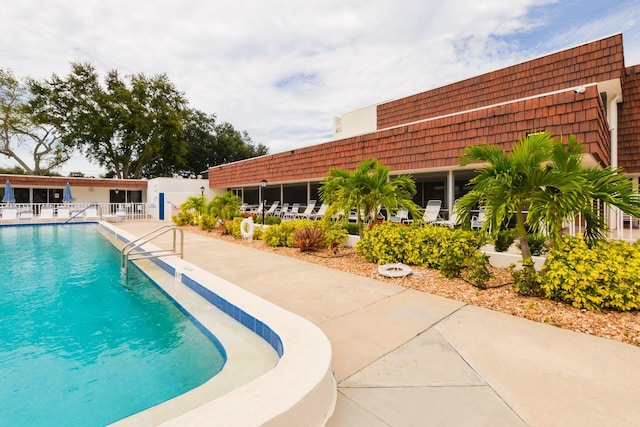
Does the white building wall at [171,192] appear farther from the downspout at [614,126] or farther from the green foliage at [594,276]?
the downspout at [614,126]

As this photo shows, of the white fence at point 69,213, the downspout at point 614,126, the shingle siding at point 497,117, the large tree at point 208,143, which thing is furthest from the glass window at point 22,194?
the downspout at point 614,126

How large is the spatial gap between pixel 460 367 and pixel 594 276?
7.88 ft

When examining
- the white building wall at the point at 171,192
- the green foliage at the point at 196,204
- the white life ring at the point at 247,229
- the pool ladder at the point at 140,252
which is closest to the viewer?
the pool ladder at the point at 140,252

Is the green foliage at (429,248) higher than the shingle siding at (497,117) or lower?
lower

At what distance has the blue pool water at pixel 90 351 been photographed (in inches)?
102

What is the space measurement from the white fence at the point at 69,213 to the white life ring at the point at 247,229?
13.8m

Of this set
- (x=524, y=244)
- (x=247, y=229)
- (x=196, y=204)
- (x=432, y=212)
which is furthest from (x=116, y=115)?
(x=524, y=244)

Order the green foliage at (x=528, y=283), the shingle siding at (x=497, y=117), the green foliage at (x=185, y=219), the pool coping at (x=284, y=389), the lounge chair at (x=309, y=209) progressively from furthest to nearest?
the green foliage at (x=185, y=219) → the lounge chair at (x=309, y=209) → the shingle siding at (x=497, y=117) → the green foliage at (x=528, y=283) → the pool coping at (x=284, y=389)

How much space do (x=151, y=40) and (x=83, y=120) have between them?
77.7 feet

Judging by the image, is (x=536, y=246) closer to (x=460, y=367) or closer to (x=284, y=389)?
(x=460, y=367)

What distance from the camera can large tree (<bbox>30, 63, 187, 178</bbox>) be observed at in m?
29.2

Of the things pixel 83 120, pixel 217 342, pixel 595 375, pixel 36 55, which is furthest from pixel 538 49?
pixel 83 120

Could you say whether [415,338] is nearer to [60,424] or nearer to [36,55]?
[60,424]

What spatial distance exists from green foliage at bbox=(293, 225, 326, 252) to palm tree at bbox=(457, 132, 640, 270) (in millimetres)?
4121
